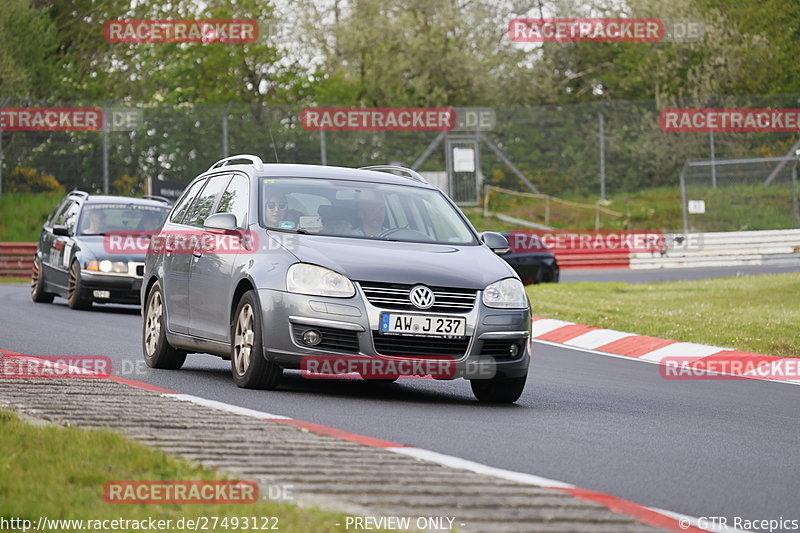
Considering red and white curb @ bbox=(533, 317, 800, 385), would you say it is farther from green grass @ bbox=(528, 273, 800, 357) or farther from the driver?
the driver

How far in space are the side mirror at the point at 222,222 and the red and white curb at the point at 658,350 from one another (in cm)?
576

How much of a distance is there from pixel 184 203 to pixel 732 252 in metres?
26.8

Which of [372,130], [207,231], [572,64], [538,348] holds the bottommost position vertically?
[538,348]

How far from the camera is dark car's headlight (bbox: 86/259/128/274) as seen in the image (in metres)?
19.3

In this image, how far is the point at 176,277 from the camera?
11.5 metres

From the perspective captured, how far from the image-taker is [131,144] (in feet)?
117

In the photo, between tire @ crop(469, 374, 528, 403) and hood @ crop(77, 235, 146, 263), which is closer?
tire @ crop(469, 374, 528, 403)

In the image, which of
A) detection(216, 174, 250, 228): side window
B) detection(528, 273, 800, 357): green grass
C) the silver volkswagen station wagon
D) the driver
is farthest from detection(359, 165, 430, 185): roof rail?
detection(528, 273, 800, 357): green grass

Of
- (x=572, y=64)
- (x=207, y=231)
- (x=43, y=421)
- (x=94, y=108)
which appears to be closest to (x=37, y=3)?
(x=94, y=108)

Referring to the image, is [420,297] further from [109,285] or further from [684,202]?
[684,202]

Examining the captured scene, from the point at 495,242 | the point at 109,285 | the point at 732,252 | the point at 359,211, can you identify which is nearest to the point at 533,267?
the point at 109,285

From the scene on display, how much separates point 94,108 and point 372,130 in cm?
783

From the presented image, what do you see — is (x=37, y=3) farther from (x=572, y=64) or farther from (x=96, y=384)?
(x=96, y=384)

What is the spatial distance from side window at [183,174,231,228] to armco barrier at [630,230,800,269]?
25605mm
